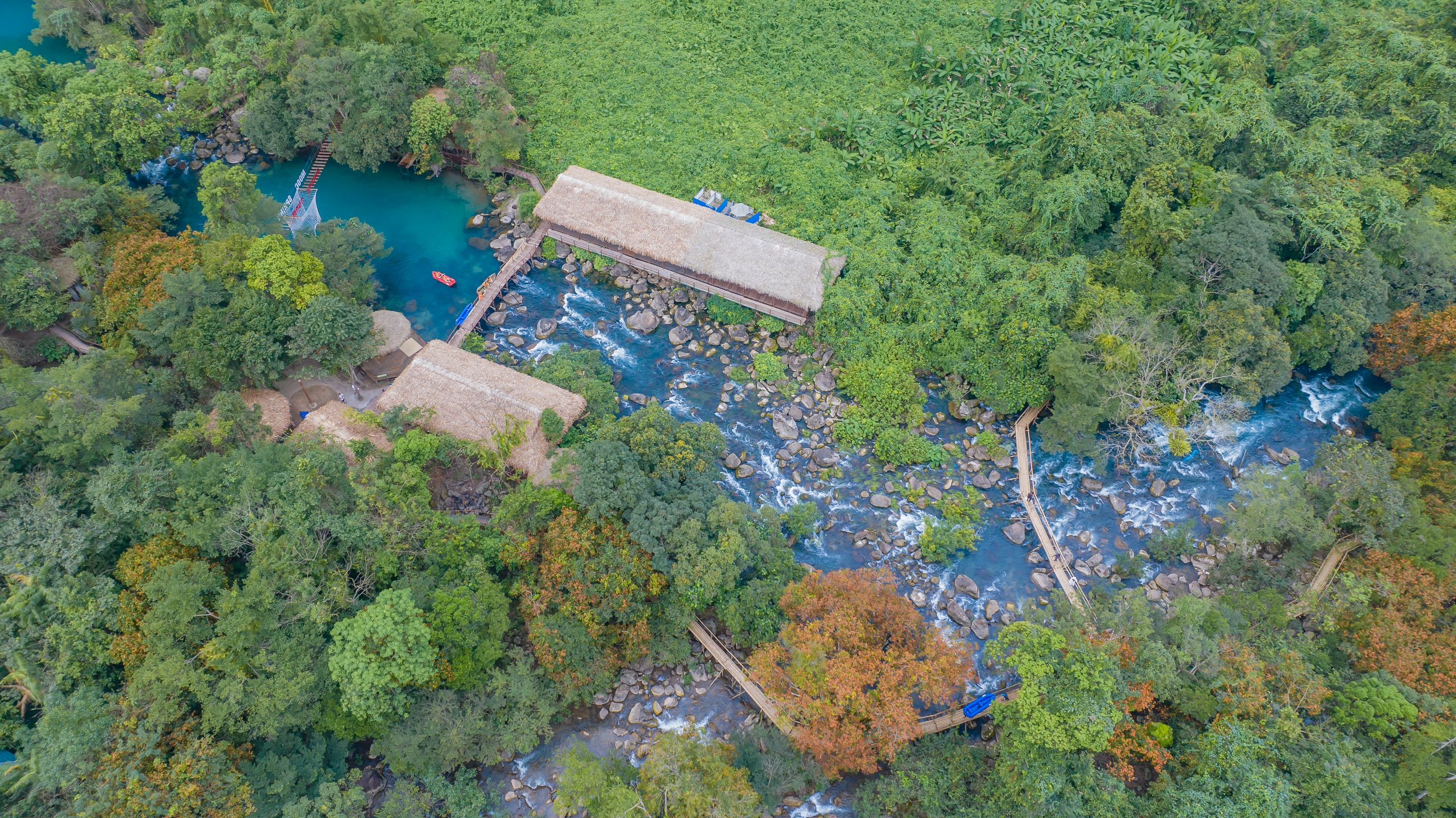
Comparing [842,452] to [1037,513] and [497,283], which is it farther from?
[497,283]

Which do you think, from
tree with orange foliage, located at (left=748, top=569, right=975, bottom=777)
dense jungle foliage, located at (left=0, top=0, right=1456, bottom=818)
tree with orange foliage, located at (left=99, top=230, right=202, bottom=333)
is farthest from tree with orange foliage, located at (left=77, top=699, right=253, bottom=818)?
tree with orange foliage, located at (left=99, top=230, right=202, bottom=333)

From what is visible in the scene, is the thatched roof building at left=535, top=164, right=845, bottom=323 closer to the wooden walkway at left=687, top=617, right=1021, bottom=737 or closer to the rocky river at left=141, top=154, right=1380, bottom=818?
the rocky river at left=141, top=154, right=1380, bottom=818

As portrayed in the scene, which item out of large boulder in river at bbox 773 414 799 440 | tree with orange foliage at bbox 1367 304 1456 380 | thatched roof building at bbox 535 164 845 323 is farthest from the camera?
thatched roof building at bbox 535 164 845 323

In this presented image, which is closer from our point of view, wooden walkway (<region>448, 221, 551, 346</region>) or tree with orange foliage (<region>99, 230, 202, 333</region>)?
tree with orange foliage (<region>99, 230, 202, 333</region>)

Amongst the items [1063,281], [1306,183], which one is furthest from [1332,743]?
[1306,183]

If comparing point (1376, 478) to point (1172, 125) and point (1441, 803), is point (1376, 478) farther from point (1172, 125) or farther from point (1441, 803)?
point (1172, 125)

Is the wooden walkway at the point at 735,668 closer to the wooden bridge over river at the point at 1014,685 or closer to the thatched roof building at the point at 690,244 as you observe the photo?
the wooden bridge over river at the point at 1014,685
